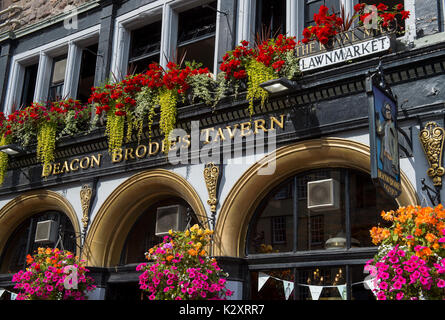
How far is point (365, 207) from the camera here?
27.6 ft

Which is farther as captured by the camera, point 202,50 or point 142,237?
point 202,50

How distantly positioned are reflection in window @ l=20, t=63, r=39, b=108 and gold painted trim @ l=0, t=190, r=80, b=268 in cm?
290

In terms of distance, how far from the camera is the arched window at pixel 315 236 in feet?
27.1

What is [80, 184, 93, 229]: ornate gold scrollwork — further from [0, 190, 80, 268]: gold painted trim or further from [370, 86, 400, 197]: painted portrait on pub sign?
[370, 86, 400, 197]: painted portrait on pub sign

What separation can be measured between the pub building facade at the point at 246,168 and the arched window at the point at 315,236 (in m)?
0.02

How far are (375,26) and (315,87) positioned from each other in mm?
1245

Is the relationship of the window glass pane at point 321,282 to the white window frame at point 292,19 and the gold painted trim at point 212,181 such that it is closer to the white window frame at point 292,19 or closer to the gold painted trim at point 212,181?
the gold painted trim at point 212,181

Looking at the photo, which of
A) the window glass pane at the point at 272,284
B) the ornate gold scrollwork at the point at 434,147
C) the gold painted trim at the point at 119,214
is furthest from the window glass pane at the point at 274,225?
the ornate gold scrollwork at the point at 434,147

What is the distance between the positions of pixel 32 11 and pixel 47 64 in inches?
75.2

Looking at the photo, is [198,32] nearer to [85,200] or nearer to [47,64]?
[85,200]

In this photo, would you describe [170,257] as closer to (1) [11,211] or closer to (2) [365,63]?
(2) [365,63]

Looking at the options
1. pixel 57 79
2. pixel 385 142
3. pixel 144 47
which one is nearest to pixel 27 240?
pixel 57 79

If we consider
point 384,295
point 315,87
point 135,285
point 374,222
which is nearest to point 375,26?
point 315,87

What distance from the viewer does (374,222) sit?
823 centimetres
